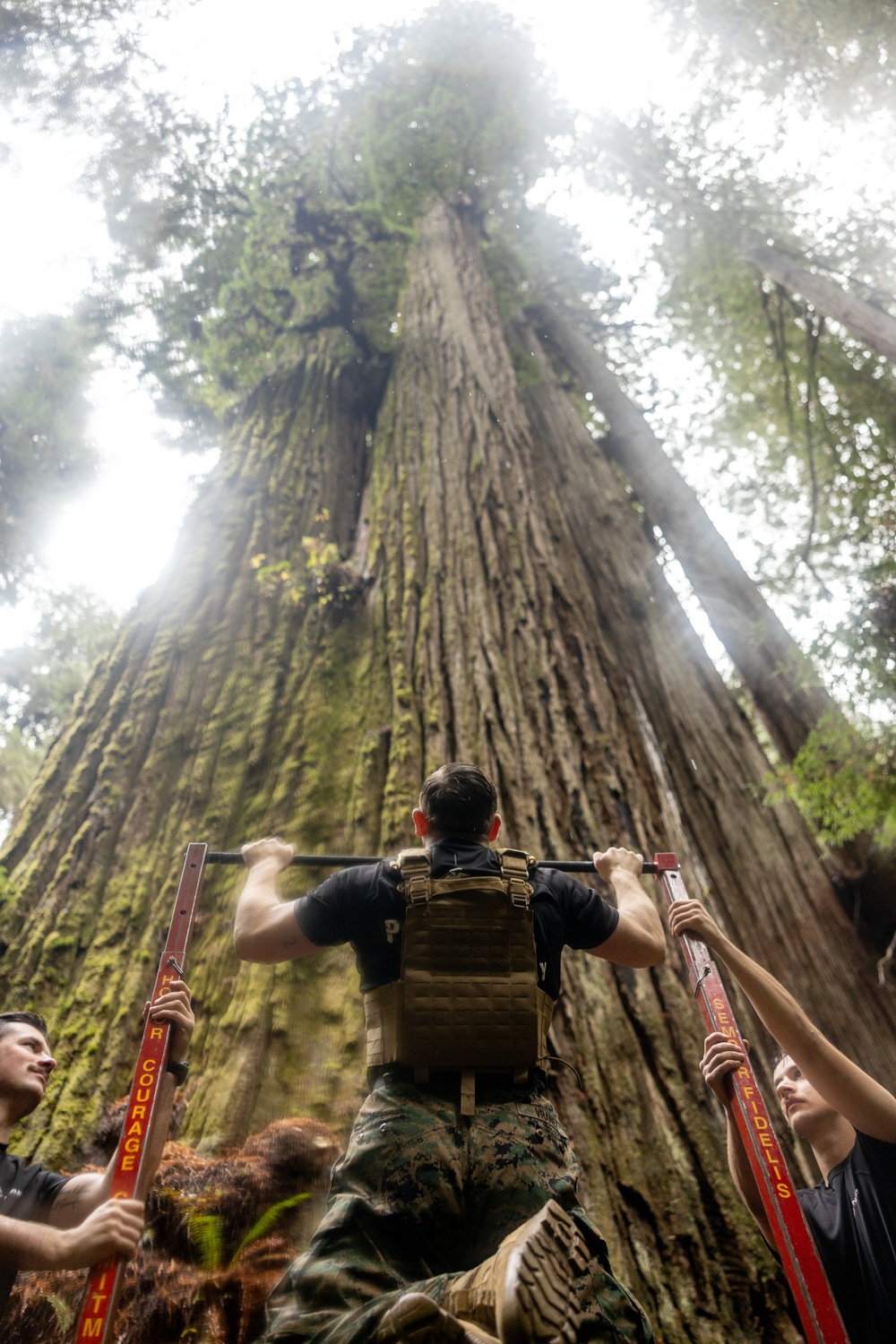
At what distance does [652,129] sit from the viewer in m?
11.1

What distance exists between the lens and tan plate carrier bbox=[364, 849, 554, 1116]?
5.90 feet

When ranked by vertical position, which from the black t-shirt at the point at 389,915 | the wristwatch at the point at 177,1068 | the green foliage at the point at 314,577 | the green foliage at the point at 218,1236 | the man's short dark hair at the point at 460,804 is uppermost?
the green foliage at the point at 314,577

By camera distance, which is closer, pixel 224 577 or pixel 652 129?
pixel 224 577

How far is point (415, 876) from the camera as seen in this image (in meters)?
1.93

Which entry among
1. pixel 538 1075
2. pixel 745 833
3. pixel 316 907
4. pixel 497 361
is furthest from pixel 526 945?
pixel 497 361

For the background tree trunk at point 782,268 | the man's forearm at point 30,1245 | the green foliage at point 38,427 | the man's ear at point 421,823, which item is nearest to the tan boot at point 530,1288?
the man's forearm at point 30,1245

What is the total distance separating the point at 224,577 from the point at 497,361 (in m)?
3.79

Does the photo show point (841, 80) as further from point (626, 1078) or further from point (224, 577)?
point (626, 1078)

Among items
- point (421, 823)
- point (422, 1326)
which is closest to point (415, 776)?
point (421, 823)

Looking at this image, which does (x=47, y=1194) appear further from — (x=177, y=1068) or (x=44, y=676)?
(x=44, y=676)

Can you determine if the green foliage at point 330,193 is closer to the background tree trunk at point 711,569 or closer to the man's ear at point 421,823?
the background tree trunk at point 711,569

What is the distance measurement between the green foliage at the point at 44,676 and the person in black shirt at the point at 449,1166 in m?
11.9

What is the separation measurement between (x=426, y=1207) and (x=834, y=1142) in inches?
50.0

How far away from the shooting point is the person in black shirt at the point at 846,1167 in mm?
1799
